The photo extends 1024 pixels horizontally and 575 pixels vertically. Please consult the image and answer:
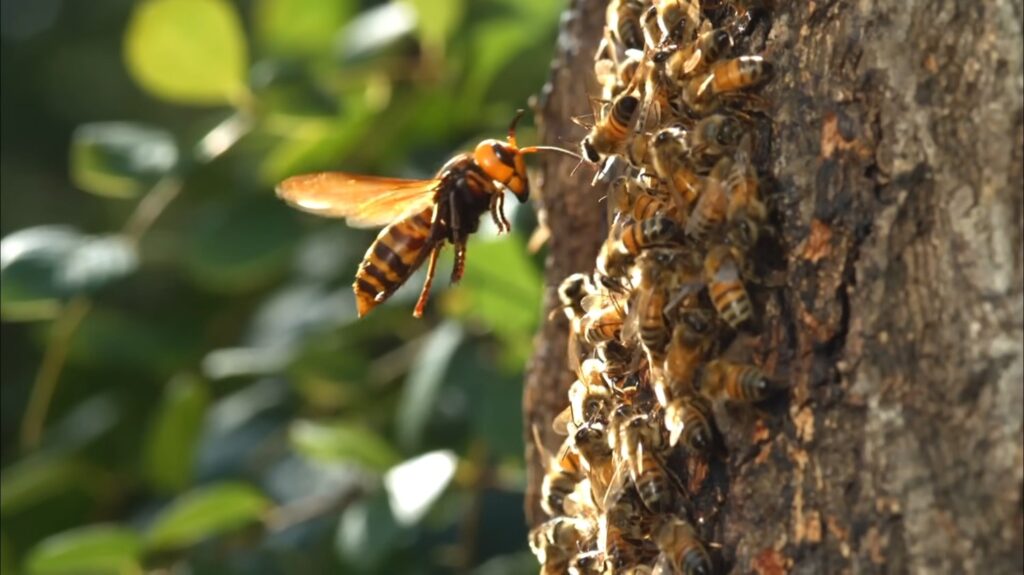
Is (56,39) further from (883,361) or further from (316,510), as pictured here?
(883,361)

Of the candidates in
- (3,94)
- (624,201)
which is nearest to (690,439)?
(624,201)

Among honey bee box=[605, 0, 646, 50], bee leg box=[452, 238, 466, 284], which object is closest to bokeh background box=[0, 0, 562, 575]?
bee leg box=[452, 238, 466, 284]

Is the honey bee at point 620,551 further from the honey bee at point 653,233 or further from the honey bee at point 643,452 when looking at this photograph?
the honey bee at point 653,233

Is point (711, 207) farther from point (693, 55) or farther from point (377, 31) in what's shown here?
point (377, 31)

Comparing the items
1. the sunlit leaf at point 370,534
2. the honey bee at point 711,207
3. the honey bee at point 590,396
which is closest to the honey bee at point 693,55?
the honey bee at point 711,207

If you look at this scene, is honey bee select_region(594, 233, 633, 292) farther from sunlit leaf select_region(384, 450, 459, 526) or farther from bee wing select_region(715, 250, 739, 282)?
sunlit leaf select_region(384, 450, 459, 526)

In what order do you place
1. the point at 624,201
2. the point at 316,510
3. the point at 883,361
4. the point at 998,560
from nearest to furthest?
the point at 998,560 < the point at 883,361 < the point at 624,201 < the point at 316,510
